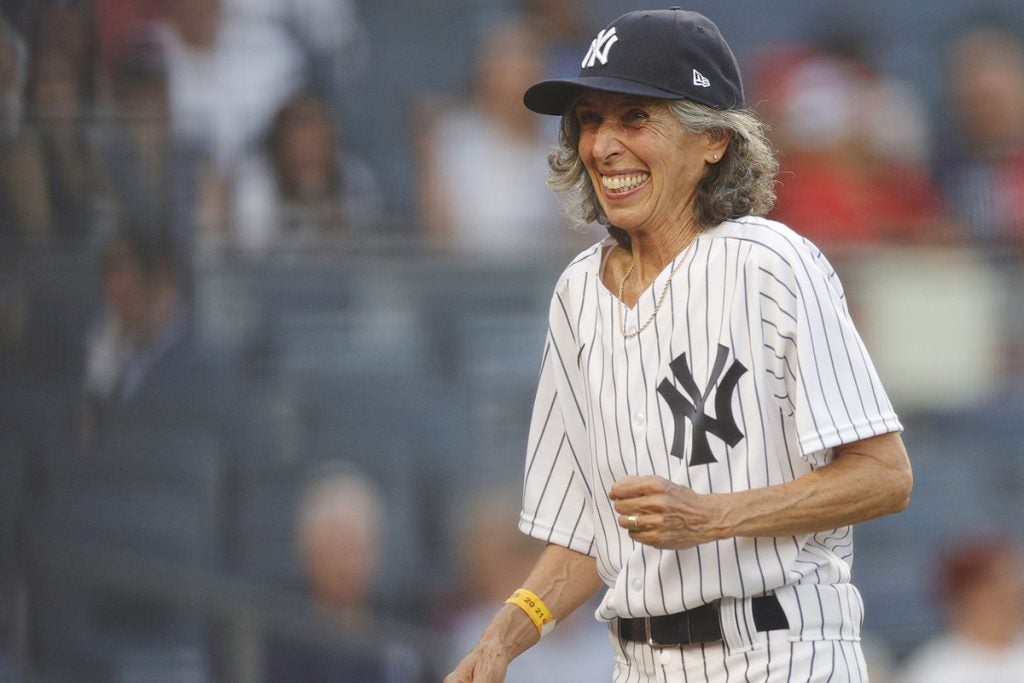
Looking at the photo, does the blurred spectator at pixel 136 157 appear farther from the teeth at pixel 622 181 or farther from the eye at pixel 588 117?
the teeth at pixel 622 181

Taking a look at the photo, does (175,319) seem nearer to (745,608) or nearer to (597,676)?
(597,676)

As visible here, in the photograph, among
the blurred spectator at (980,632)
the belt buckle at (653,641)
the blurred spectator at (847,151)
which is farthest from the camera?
the blurred spectator at (847,151)

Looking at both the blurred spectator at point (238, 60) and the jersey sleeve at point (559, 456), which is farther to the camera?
the blurred spectator at point (238, 60)

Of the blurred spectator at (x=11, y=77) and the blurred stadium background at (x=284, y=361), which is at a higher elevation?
the blurred spectator at (x=11, y=77)

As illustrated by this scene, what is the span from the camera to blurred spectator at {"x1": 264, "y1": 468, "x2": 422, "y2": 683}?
5867 mm

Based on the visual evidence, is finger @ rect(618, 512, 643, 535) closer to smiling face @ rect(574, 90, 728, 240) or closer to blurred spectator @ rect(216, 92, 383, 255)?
smiling face @ rect(574, 90, 728, 240)

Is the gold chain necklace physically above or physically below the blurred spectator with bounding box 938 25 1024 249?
below

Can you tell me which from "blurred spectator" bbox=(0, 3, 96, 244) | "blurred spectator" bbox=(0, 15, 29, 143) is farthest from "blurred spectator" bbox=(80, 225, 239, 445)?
"blurred spectator" bbox=(0, 15, 29, 143)

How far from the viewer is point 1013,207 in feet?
24.2

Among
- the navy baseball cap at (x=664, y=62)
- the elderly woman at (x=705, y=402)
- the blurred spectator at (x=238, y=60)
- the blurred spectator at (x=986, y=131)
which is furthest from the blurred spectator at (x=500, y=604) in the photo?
the navy baseball cap at (x=664, y=62)

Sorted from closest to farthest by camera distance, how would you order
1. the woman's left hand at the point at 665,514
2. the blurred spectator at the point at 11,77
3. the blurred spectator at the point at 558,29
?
the woman's left hand at the point at 665,514
the blurred spectator at the point at 11,77
the blurred spectator at the point at 558,29

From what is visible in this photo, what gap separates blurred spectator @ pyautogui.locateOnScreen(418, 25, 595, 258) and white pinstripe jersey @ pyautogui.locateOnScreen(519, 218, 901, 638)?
388 centimetres

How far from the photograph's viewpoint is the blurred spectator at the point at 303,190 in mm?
6441

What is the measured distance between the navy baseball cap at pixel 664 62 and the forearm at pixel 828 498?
720 mm
